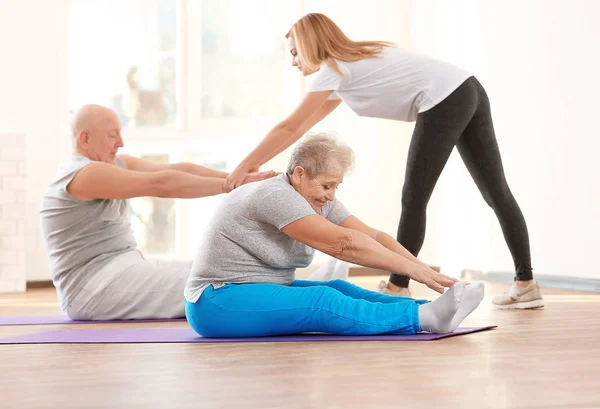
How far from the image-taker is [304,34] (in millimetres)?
3568

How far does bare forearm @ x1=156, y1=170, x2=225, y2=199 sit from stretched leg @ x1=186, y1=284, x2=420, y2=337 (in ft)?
2.33

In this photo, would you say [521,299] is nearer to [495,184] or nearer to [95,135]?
[495,184]

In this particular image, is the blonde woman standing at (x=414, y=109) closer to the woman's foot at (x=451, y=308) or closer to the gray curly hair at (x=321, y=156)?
the gray curly hair at (x=321, y=156)

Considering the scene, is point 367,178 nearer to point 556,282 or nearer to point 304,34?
point 556,282

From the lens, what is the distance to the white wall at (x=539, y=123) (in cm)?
491

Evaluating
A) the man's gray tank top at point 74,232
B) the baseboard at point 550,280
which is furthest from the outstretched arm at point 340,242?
the baseboard at point 550,280

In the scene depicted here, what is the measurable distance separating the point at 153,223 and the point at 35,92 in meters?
1.26

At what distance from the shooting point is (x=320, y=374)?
2.10m

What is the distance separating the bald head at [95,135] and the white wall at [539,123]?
101 inches

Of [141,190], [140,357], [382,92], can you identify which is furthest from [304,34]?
[140,357]

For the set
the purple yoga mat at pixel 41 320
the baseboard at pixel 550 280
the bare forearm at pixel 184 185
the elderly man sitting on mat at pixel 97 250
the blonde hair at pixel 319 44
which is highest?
the blonde hair at pixel 319 44

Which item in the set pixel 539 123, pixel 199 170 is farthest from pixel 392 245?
pixel 539 123

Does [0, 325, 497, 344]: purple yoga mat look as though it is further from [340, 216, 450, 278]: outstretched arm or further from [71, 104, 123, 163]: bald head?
[71, 104, 123, 163]: bald head

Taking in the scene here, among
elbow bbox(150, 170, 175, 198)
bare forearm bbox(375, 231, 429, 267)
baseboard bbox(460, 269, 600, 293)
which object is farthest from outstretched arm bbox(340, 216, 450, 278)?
baseboard bbox(460, 269, 600, 293)
